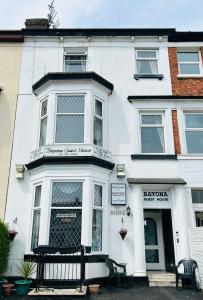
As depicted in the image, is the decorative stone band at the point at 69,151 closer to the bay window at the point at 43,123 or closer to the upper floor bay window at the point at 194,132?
the bay window at the point at 43,123

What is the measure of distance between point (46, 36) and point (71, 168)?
634 centimetres

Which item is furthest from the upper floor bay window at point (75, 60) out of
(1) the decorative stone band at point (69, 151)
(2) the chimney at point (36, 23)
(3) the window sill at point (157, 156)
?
(3) the window sill at point (157, 156)

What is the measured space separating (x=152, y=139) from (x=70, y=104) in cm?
340

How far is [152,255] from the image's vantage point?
9.95 metres

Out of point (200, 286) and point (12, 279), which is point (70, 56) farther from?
point (200, 286)

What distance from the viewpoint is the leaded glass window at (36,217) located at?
8.94 metres

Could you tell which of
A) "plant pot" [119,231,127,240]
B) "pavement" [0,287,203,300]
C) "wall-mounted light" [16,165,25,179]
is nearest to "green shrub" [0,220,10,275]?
"pavement" [0,287,203,300]

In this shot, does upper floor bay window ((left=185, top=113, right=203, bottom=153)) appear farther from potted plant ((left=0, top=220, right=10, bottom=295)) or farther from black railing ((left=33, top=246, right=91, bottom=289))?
potted plant ((left=0, top=220, right=10, bottom=295))

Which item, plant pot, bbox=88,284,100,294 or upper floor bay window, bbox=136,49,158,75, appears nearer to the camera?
plant pot, bbox=88,284,100,294

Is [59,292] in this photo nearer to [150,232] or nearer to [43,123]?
[150,232]

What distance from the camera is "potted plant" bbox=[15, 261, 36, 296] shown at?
298 inches

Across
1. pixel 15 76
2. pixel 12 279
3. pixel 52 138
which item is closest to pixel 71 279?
pixel 12 279

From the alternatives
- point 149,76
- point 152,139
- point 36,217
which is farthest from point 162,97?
point 36,217

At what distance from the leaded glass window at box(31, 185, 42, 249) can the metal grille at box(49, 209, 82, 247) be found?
2.14ft
